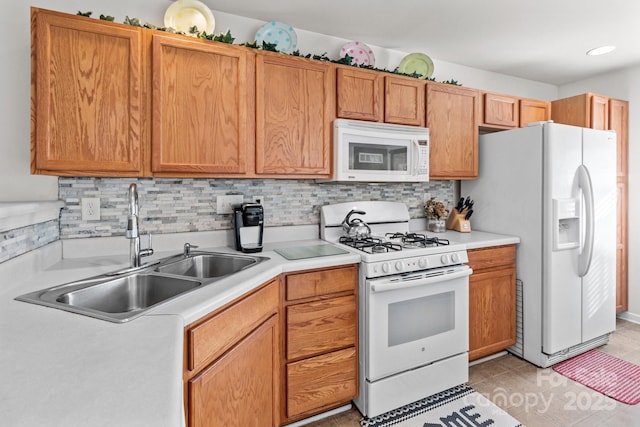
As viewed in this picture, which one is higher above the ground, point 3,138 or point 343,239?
point 3,138

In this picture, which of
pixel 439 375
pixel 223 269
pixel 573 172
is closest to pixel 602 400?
pixel 439 375

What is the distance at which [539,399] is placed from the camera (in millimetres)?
1990

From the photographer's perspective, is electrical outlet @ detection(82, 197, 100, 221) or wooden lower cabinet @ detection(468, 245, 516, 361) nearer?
electrical outlet @ detection(82, 197, 100, 221)

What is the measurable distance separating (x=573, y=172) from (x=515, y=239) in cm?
65

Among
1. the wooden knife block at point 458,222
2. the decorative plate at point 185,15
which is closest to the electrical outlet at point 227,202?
the decorative plate at point 185,15

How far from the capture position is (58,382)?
1.92ft

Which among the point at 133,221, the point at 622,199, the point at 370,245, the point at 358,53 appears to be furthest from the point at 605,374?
the point at 133,221

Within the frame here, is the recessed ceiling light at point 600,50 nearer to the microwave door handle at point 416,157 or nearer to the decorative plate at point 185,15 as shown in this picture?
the microwave door handle at point 416,157

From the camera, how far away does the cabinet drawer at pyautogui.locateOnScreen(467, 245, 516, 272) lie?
7.45 feet

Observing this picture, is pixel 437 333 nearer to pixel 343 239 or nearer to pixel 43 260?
pixel 343 239

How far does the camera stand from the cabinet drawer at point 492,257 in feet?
7.45

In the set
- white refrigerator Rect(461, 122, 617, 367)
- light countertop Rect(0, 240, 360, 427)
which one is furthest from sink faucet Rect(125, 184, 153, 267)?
white refrigerator Rect(461, 122, 617, 367)

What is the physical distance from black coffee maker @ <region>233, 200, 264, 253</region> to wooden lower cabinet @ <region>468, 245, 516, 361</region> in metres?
1.47

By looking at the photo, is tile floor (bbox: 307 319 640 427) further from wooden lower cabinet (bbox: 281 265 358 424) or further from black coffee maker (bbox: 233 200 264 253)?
black coffee maker (bbox: 233 200 264 253)
